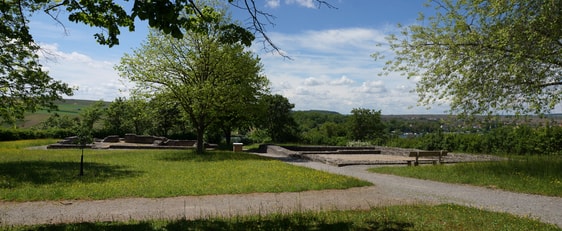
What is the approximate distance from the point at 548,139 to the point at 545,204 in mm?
17104

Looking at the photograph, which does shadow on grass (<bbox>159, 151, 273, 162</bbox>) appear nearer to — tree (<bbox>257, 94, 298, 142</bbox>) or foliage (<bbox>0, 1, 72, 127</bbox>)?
foliage (<bbox>0, 1, 72, 127</bbox>)

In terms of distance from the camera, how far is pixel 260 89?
A: 85.2ft

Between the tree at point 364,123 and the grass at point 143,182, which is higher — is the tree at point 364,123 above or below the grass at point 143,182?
above

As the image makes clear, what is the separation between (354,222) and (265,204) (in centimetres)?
282

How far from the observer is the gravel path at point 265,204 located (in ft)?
24.9

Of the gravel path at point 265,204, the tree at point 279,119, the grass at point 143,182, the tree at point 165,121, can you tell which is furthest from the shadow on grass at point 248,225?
the tree at point 279,119

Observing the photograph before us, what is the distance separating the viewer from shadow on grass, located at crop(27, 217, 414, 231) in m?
6.09

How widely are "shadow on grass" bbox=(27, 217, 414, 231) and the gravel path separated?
2.12 feet

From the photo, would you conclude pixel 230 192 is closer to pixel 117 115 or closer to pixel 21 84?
pixel 21 84

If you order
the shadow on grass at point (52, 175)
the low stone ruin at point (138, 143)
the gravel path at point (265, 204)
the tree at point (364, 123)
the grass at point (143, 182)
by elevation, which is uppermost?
the tree at point (364, 123)

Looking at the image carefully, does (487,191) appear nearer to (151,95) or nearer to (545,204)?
(545,204)

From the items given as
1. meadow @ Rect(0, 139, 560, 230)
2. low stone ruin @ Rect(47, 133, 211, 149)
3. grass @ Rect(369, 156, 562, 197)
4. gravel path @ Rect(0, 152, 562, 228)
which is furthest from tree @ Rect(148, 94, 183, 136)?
gravel path @ Rect(0, 152, 562, 228)

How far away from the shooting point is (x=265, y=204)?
884cm

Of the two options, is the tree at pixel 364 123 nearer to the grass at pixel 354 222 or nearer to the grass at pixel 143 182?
the grass at pixel 143 182
